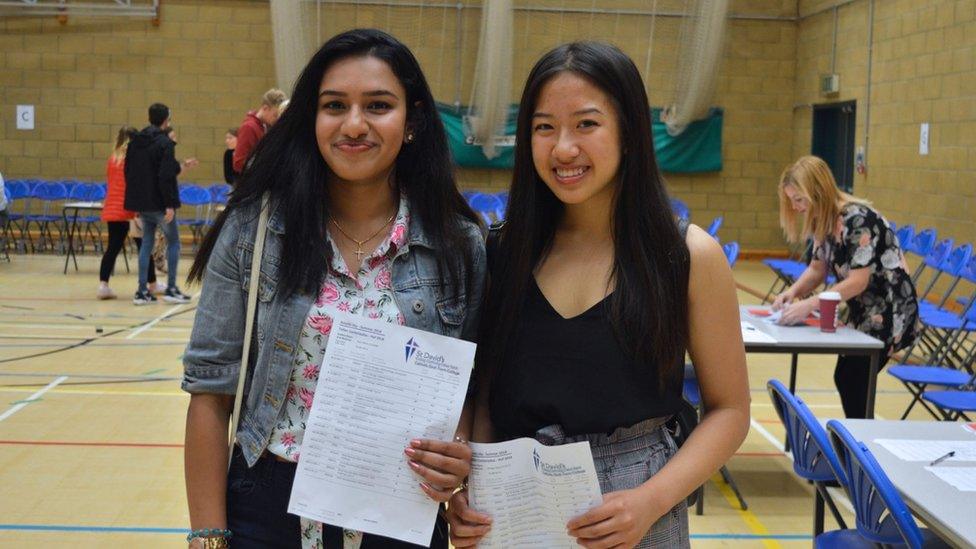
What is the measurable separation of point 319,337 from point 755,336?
9.94ft

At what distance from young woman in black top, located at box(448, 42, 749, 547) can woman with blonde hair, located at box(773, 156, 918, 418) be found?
2.94 metres

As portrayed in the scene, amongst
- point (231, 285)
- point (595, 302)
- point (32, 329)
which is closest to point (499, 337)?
point (595, 302)

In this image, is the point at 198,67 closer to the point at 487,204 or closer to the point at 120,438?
the point at 487,204

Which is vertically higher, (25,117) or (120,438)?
(25,117)

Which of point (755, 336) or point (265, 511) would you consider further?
point (755, 336)

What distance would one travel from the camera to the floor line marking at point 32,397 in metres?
5.53

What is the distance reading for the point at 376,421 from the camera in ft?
5.26

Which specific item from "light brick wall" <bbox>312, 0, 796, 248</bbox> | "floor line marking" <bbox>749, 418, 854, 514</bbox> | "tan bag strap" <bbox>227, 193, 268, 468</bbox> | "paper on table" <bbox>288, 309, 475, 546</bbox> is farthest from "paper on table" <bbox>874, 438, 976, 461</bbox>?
"light brick wall" <bbox>312, 0, 796, 248</bbox>

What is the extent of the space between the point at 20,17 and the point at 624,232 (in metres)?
13.8

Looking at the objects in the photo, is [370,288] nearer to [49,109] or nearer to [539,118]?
[539,118]

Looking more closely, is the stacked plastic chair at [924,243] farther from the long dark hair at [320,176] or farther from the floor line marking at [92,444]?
the long dark hair at [320,176]

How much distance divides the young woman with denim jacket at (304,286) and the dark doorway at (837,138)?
1125 centimetres

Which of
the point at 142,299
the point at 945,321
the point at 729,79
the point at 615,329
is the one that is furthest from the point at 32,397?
the point at 729,79

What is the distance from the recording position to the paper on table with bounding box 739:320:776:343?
4218mm
